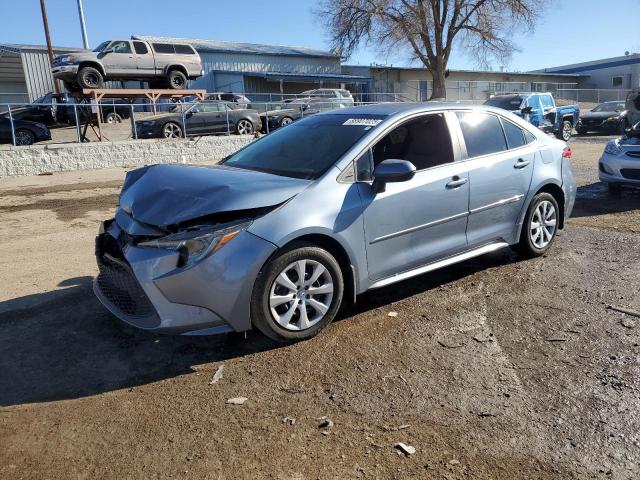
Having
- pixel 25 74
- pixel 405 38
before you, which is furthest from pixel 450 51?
pixel 25 74

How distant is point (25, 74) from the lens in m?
31.5

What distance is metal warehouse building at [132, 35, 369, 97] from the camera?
1503 inches

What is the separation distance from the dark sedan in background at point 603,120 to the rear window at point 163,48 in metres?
17.9

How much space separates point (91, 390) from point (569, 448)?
2.67m

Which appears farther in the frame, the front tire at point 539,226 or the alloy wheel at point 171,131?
the alloy wheel at point 171,131

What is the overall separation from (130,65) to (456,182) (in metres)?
17.1

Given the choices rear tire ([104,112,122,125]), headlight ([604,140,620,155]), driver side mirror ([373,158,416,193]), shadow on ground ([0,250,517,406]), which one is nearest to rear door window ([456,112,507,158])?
driver side mirror ([373,158,416,193])

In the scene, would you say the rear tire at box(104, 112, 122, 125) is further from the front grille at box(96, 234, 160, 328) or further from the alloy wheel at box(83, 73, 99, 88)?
the front grille at box(96, 234, 160, 328)

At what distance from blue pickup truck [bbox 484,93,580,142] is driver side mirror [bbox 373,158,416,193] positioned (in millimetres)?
16731

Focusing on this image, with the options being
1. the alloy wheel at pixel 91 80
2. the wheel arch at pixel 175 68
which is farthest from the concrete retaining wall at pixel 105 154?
the wheel arch at pixel 175 68

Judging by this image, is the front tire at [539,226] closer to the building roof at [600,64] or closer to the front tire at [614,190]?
the front tire at [614,190]

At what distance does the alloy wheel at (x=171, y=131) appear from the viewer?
17797mm

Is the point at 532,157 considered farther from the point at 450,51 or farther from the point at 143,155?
the point at 450,51

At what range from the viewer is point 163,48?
64.5 ft
